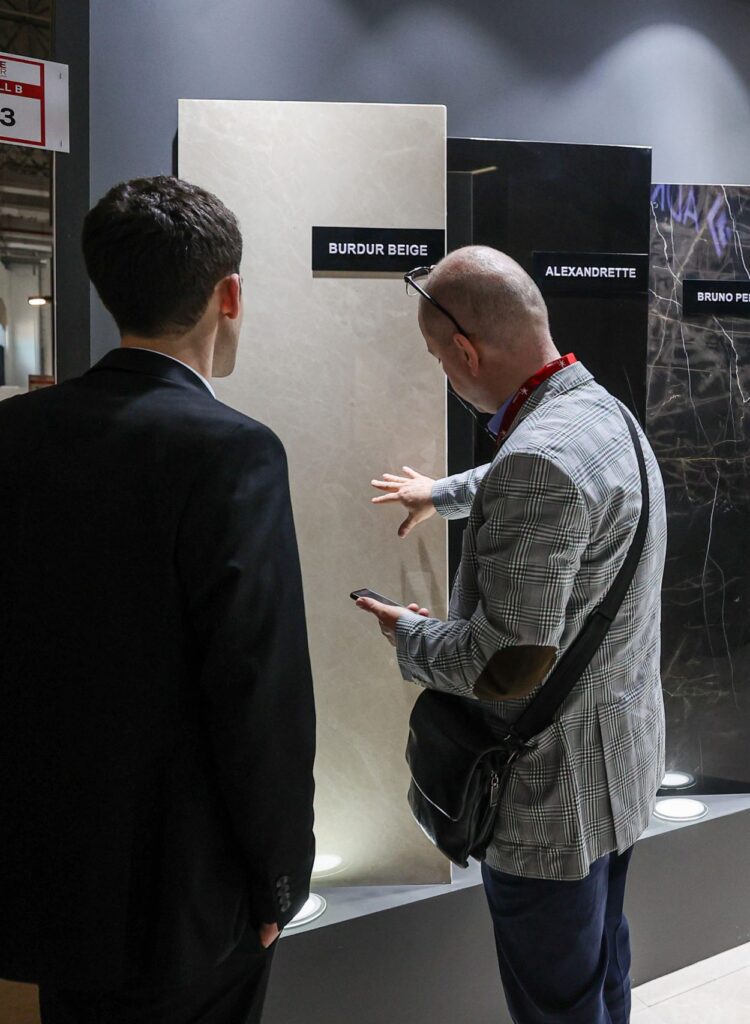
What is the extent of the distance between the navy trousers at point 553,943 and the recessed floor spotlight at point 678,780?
1.34 m

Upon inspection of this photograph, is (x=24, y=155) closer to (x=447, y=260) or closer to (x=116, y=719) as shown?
(x=447, y=260)

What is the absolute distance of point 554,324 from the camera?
2.37 meters

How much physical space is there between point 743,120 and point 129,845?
282 centimetres

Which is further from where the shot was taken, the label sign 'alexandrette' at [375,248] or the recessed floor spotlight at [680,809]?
the recessed floor spotlight at [680,809]

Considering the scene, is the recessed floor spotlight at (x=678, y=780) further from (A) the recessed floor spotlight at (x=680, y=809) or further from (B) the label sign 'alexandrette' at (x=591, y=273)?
(B) the label sign 'alexandrette' at (x=591, y=273)

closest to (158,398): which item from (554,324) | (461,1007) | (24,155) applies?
(24,155)

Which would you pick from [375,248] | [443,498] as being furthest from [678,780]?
[375,248]

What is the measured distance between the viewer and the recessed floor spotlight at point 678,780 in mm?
2680

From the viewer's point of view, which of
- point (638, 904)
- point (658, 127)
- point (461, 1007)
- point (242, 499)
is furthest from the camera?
point (658, 127)

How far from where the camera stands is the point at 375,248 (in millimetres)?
2043

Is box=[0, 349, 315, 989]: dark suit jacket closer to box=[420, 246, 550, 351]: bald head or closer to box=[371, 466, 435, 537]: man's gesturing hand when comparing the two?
box=[420, 246, 550, 351]: bald head

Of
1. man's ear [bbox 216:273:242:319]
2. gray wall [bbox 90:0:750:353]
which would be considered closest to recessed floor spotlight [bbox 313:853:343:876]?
gray wall [bbox 90:0:750:353]

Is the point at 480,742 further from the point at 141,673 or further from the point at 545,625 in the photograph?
the point at 141,673

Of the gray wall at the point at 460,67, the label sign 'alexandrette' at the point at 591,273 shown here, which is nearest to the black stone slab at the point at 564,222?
the label sign 'alexandrette' at the point at 591,273
